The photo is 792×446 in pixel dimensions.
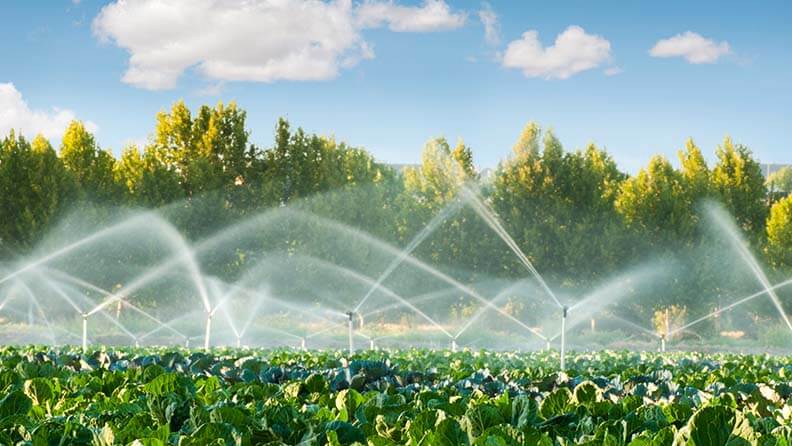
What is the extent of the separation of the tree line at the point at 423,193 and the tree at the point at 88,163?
0.13ft

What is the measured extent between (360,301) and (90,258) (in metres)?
Answer: 8.25

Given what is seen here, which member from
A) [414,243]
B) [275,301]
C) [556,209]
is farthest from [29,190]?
[556,209]

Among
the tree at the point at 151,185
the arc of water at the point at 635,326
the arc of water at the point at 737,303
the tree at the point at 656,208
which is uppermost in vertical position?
the tree at the point at 151,185

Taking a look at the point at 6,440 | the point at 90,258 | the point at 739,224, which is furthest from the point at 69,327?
the point at 6,440

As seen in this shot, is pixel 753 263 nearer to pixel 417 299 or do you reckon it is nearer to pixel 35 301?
pixel 417 299

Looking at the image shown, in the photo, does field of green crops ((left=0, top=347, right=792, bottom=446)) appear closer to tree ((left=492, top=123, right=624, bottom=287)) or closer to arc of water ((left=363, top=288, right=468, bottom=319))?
tree ((left=492, top=123, right=624, bottom=287))

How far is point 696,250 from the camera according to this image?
1227 inches

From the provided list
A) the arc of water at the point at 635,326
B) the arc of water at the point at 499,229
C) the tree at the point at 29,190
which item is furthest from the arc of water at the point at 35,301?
the arc of water at the point at 635,326

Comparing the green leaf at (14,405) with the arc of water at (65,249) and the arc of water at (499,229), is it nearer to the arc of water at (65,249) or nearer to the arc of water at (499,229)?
the arc of water at (499,229)

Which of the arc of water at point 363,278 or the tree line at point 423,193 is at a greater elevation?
the tree line at point 423,193

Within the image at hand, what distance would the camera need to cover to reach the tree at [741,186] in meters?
33.6

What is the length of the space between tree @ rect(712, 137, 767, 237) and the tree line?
5 centimetres

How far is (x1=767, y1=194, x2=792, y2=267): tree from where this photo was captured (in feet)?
100

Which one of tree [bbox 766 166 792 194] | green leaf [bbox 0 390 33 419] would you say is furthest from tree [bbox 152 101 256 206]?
green leaf [bbox 0 390 33 419]
